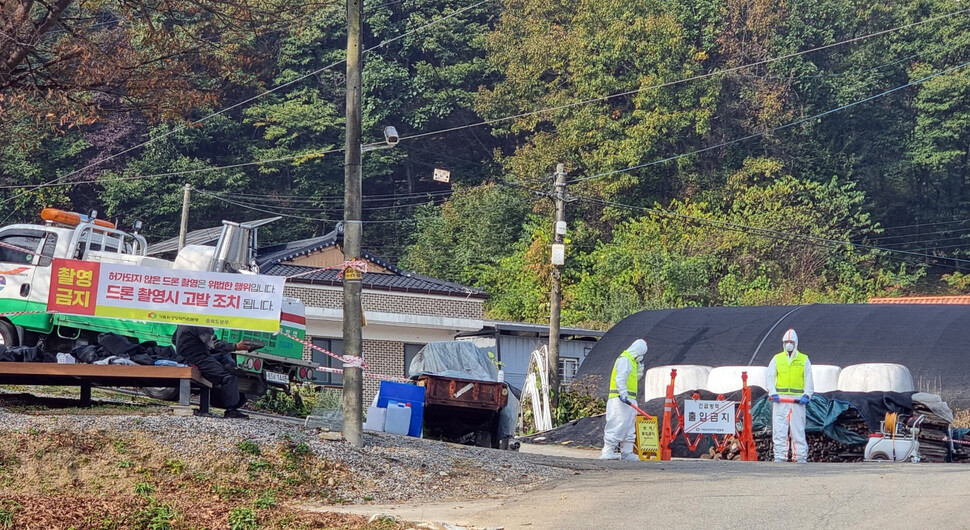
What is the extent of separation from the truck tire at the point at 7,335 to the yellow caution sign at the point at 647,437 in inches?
376

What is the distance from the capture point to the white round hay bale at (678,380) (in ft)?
79.6

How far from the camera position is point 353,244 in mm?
13492

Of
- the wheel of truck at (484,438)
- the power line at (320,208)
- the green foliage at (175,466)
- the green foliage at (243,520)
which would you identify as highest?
the power line at (320,208)

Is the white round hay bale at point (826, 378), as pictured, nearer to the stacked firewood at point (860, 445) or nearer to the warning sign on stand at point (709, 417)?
the stacked firewood at point (860, 445)

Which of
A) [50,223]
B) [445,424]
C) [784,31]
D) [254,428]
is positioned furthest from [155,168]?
[254,428]

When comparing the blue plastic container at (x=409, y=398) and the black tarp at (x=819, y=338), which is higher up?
the black tarp at (x=819, y=338)

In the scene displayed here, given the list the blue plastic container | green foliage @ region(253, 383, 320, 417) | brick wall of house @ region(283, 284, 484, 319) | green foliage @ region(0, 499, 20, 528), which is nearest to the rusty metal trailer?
the blue plastic container

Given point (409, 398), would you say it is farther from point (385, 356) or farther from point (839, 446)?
point (385, 356)

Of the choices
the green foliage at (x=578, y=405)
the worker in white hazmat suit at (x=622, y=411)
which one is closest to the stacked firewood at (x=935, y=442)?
the worker in white hazmat suit at (x=622, y=411)

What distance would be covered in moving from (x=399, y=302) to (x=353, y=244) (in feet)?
77.5

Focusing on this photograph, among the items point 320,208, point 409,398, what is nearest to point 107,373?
point 409,398

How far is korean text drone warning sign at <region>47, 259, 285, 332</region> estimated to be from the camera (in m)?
14.3

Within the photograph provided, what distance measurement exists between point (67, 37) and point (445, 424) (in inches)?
315

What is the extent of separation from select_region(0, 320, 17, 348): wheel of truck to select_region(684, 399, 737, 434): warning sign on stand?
34.5 feet
